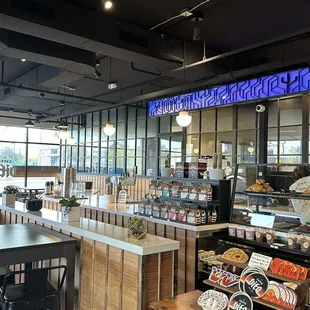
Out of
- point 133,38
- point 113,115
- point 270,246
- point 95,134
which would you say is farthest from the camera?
point 95,134

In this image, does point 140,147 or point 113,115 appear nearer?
point 140,147

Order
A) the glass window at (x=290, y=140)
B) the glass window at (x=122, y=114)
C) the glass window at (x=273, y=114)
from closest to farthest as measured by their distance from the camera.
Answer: the glass window at (x=290, y=140) → the glass window at (x=273, y=114) → the glass window at (x=122, y=114)

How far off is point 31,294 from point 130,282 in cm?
87

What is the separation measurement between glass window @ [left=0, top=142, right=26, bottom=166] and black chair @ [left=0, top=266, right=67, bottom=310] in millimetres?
12458

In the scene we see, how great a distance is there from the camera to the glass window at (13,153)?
46.6 feet

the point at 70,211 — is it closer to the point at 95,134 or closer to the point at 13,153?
the point at 95,134

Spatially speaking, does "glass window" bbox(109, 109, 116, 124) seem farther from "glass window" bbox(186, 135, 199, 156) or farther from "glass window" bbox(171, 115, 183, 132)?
"glass window" bbox(186, 135, 199, 156)

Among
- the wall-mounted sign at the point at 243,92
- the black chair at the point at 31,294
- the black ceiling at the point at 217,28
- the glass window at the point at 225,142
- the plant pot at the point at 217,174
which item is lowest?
the black chair at the point at 31,294

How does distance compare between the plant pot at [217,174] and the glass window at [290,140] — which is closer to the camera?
the plant pot at [217,174]

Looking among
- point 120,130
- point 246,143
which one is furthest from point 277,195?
point 120,130

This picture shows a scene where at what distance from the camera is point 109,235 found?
2.67 meters

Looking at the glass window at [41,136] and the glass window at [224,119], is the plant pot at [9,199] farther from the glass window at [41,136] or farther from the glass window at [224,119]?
the glass window at [41,136]

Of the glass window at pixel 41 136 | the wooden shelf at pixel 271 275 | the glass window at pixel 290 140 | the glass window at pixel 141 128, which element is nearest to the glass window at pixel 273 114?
the glass window at pixel 290 140

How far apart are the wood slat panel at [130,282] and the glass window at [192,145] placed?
7093 mm
